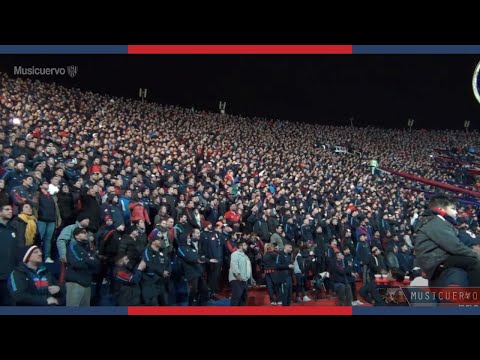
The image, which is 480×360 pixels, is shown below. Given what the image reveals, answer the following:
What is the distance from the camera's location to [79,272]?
532 cm

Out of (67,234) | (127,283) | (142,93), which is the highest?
(142,93)

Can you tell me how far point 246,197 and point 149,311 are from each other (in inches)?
63.2

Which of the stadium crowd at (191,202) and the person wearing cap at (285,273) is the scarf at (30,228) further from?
the person wearing cap at (285,273)

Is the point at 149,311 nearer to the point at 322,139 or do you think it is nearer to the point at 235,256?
Answer: the point at 235,256

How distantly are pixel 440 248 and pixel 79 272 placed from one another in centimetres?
350

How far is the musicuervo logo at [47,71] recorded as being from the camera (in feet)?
18.2

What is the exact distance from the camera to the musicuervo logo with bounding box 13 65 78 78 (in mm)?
5559

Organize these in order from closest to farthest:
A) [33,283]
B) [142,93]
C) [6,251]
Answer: [33,283] → [6,251] → [142,93]

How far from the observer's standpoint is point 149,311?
210 inches
